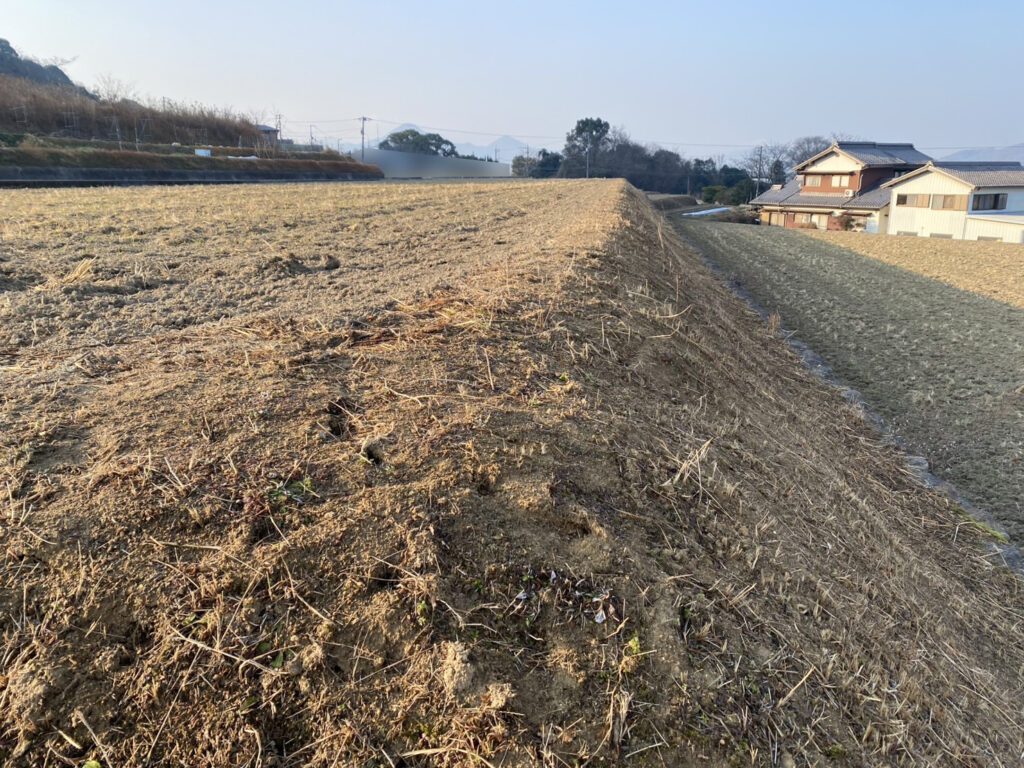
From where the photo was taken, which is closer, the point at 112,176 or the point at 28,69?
the point at 112,176

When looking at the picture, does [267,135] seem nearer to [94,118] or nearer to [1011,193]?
[94,118]

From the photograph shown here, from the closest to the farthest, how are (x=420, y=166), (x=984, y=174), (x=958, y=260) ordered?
(x=958, y=260) → (x=984, y=174) → (x=420, y=166)

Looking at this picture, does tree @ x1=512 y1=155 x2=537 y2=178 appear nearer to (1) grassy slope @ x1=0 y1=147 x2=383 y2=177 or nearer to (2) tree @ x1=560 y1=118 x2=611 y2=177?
(2) tree @ x1=560 y1=118 x2=611 y2=177

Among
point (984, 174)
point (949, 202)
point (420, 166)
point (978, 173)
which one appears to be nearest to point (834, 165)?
point (978, 173)

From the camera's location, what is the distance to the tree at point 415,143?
63.5 meters

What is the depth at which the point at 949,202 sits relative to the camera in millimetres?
35219

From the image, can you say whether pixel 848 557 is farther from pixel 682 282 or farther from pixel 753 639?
pixel 682 282

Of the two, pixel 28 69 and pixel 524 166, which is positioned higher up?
pixel 28 69

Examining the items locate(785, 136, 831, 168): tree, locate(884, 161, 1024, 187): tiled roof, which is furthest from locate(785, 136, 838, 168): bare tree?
locate(884, 161, 1024, 187): tiled roof

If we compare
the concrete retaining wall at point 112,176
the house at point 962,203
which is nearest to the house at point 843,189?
the house at point 962,203

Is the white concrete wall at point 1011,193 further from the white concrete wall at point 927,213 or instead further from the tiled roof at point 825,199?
the tiled roof at point 825,199

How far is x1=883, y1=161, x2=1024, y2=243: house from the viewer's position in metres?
33.3

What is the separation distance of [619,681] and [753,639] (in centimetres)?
78

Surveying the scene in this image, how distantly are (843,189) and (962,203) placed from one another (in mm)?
11148
